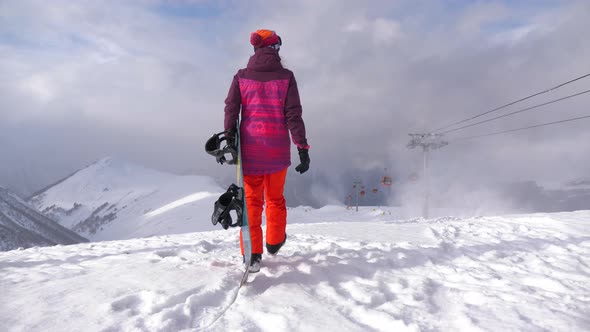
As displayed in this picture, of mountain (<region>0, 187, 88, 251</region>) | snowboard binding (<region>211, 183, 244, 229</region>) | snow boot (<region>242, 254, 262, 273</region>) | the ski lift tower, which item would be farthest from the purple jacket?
mountain (<region>0, 187, 88, 251</region>)

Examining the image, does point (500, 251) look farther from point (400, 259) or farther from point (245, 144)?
point (245, 144)

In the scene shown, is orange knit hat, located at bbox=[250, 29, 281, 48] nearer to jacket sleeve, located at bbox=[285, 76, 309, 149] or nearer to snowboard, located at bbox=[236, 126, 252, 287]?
jacket sleeve, located at bbox=[285, 76, 309, 149]

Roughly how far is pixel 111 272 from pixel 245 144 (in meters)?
1.89

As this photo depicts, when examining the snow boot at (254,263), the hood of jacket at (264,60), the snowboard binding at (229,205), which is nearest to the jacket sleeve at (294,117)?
the hood of jacket at (264,60)

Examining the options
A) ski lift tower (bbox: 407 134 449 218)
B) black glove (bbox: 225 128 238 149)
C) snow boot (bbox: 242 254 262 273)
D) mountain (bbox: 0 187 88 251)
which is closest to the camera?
snow boot (bbox: 242 254 262 273)

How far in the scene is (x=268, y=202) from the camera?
394 cm

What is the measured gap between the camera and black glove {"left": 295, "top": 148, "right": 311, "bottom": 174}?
4011mm

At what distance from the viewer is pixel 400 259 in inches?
170

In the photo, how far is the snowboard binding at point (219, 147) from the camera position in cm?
374

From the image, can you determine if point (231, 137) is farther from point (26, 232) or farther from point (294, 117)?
point (26, 232)

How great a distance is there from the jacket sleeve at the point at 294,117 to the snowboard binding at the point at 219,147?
66cm

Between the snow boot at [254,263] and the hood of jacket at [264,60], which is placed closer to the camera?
the snow boot at [254,263]

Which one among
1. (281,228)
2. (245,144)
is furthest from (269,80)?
(281,228)

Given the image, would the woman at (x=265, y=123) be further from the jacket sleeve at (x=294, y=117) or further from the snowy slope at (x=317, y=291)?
the snowy slope at (x=317, y=291)
